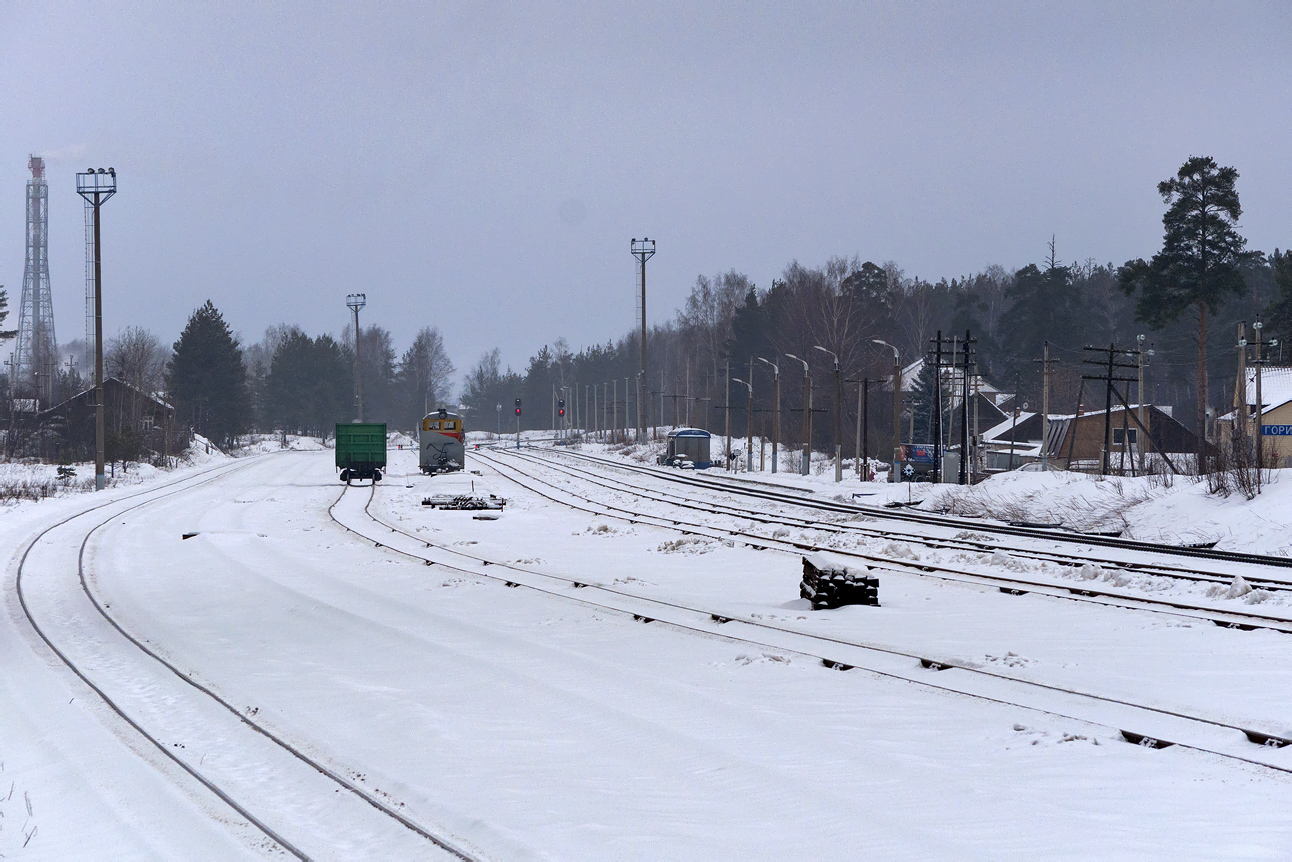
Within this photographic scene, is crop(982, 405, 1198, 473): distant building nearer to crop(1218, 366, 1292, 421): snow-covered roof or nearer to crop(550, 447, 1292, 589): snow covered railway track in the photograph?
crop(1218, 366, 1292, 421): snow-covered roof

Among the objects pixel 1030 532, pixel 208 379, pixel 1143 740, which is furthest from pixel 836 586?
pixel 208 379

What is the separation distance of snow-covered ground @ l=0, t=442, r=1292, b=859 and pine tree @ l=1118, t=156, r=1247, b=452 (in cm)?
5245

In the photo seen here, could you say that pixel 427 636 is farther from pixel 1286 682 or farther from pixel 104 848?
pixel 1286 682

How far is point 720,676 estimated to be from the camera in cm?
892

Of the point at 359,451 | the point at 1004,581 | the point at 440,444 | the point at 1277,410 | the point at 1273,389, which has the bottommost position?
the point at 1004,581

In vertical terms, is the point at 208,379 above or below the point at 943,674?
above

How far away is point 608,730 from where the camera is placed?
7.33m

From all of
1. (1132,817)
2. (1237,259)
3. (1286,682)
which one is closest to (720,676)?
(1132,817)

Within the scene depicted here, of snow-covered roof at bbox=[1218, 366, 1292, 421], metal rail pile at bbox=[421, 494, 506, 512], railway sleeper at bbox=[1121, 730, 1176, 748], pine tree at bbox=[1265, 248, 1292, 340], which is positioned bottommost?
metal rail pile at bbox=[421, 494, 506, 512]

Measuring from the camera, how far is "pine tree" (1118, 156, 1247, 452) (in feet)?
190

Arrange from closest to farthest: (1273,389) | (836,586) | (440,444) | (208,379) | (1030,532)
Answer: (836,586) < (1030,532) < (440,444) < (1273,389) < (208,379)

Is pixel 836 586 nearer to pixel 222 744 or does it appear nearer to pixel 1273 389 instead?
pixel 222 744

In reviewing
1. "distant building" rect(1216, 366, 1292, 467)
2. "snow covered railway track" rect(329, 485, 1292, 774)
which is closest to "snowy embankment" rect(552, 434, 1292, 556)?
"snow covered railway track" rect(329, 485, 1292, 774)

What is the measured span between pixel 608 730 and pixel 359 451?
3687cm
